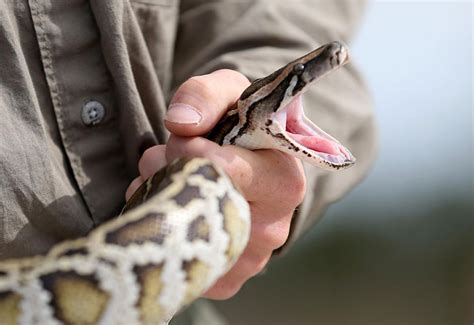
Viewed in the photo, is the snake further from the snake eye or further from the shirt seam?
the shirt seam

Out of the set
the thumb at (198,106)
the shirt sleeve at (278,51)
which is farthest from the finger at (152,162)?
the shirt sleeve at (278,51)

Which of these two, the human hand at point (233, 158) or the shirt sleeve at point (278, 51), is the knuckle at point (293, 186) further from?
the shirt sleeve at point (278, 51)

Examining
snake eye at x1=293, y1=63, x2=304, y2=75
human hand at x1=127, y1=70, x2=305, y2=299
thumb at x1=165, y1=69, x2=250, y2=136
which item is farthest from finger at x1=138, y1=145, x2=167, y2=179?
snake eye at x1=293, y1=63, x2=304, y2=75

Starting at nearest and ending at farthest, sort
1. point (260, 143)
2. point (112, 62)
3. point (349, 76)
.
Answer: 1. point (260, 143)
2. point (112, 62)
3. point (349, 76)

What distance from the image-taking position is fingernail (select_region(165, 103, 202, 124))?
2.36m

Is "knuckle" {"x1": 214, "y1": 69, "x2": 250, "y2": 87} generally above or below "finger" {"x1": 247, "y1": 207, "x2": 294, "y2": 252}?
above

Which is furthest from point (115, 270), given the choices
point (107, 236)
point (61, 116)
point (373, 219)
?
point (373, 219)

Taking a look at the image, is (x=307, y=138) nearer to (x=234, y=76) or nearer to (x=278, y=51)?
(x=234, y=76)

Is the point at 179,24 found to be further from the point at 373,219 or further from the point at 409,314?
the point at 373,219

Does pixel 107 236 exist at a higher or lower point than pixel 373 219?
higher

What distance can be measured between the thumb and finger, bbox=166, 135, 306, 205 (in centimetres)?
4

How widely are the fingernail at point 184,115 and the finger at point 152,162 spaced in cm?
13

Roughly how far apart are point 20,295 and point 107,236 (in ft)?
0.69

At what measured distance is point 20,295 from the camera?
1791 mm
